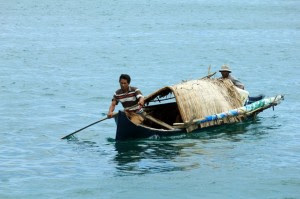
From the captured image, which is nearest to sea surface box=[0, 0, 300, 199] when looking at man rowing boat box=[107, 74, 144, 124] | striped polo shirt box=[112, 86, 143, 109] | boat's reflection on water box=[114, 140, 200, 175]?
boat's reflection on water box=[114, 140, 200, 175]

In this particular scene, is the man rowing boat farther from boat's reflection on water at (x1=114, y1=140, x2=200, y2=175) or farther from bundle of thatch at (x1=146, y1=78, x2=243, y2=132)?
bundle of thatch at (x1=146, y1=78, x2=243, y2=132)

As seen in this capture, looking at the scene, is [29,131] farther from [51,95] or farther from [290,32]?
[290,32]

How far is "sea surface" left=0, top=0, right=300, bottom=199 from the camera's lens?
13.6 m

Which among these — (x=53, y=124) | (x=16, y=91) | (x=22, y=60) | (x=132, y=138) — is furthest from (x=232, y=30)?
(x=132, y=138)

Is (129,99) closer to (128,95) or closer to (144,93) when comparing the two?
(128,95)

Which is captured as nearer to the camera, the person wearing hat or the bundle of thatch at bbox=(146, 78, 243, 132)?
the bundle of thatch at bbox=(146, 78, 243, 132)

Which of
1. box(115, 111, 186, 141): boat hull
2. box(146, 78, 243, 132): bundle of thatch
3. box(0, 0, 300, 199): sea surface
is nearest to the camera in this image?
box(0, 0, 300, 199): sea surface

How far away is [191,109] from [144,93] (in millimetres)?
8213

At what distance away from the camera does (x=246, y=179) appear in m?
13.8

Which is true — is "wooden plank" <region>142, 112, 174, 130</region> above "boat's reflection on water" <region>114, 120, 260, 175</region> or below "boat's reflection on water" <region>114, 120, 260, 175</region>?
above

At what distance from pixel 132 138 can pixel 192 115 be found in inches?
55.5

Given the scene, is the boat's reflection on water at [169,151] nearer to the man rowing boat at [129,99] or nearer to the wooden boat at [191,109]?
the wooden boat at [191,109]

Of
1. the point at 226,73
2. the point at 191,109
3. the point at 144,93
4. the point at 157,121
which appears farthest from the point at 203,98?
the point at 144,93

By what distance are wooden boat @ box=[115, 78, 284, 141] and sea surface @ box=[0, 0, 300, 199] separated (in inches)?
11.0
